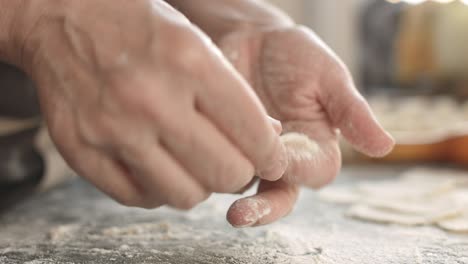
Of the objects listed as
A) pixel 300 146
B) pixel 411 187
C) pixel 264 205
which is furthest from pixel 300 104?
pixel 411 187

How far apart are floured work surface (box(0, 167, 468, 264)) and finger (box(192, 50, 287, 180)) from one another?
0.78ft

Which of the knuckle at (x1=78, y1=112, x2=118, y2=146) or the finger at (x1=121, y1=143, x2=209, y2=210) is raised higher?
the knuckle at (x1=78, y1=112, x2=118, y2=146)

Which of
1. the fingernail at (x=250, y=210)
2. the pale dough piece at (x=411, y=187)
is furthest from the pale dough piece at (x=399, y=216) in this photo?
the fingernail at (x=250, y=210)

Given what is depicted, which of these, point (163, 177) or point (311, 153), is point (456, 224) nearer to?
point (311, 153)

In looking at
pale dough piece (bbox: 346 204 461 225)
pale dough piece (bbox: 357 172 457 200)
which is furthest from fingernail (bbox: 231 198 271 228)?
pale dough piece (bbox: 357 172 457 200)

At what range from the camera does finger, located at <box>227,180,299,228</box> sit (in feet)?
2.34

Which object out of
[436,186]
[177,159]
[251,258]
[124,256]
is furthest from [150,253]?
[436,186]

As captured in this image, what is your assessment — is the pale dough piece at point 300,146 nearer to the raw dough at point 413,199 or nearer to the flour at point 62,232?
the raw dough at point 413,199

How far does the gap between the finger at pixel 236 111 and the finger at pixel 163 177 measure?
6cm

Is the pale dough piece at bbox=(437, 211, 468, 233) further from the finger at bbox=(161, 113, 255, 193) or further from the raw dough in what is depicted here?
the finger at bbox=(161, 113, 255, 193)

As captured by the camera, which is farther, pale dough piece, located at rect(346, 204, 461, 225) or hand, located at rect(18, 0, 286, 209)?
pale dough piece, located at rect(346, 204, 461, 225)

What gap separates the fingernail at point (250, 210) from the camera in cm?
71

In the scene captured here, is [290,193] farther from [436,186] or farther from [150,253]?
[436,186]

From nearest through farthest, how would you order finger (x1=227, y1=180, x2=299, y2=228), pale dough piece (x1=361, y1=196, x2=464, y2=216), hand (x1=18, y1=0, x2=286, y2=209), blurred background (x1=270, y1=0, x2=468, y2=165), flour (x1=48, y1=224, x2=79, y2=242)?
1. hand (x1=18, y1=0, x2=286, y2=209)
2. finger (x1=227, y1=180, x2=299, y2=228)
3. flour (x1=48, y1=224, x2=79, y2=242)
4. pale dough piece (x1=361, y1=196, x2=464, y2=216)
5. blurred background (x1=270, y1=0, x2=468, y2=165)
